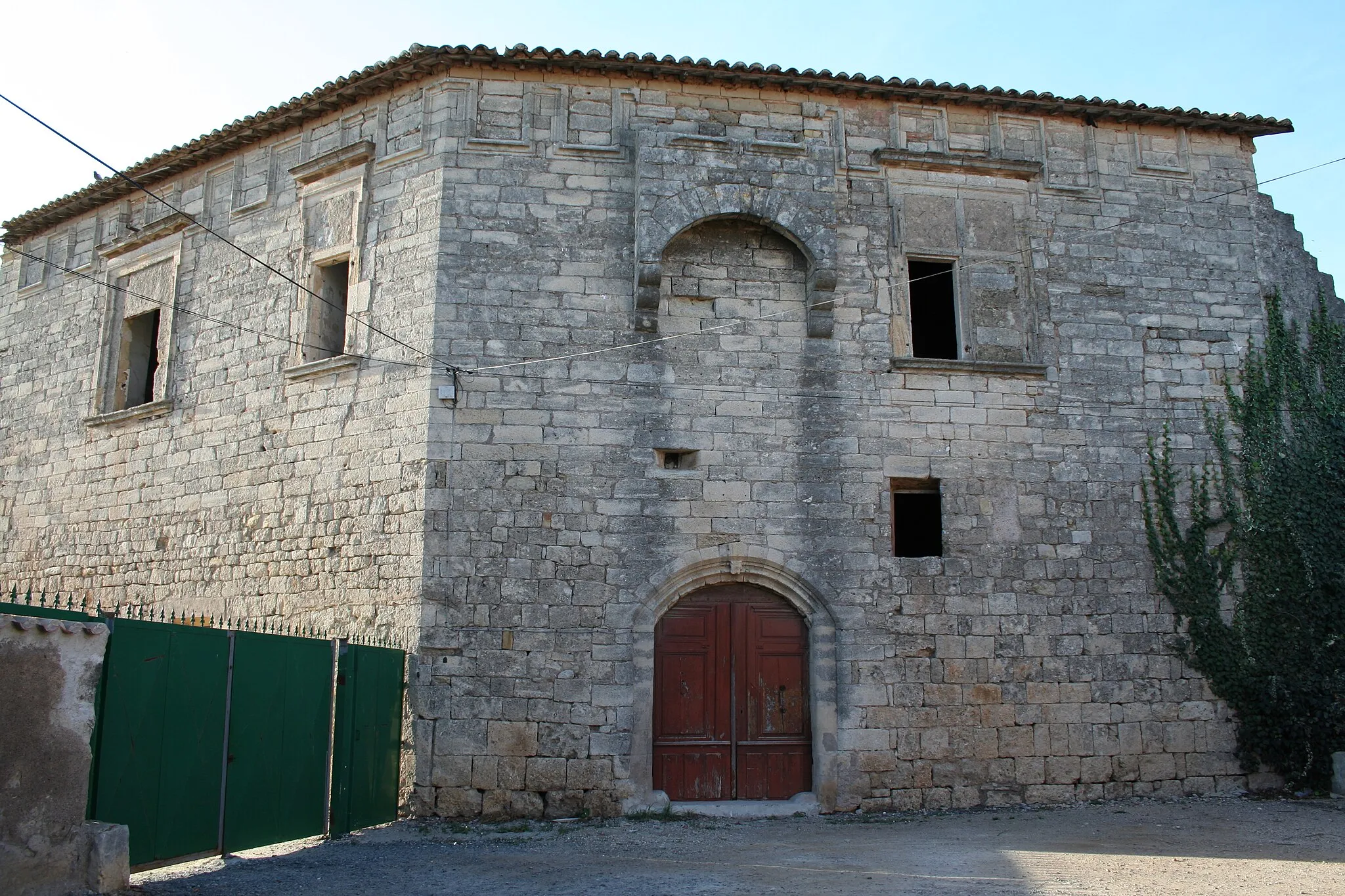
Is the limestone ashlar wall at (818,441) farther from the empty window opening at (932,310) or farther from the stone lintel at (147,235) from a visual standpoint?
the stone lintel at (147,235)

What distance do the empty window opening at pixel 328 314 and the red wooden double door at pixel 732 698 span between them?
4.29m

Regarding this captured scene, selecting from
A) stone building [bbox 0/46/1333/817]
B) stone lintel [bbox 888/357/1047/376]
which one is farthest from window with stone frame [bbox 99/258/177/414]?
stone lintel [bbox 888/357/1047/376]

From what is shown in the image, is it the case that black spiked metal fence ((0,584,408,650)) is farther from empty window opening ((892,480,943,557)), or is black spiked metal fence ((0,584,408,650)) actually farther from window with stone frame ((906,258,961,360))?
window with stone frame ((906,258,961,360))

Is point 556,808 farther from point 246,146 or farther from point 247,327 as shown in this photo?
point 246,146

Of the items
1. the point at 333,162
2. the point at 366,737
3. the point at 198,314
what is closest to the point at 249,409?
the point at 198,314

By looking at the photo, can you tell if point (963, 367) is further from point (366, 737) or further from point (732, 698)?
point (366, 737)

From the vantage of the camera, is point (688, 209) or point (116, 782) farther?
point (688, 209)

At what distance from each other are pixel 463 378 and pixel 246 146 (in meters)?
4.27

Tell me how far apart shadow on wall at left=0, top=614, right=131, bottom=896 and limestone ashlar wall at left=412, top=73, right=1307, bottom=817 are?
359cm

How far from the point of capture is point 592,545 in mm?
9281

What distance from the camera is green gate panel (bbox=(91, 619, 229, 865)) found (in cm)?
572

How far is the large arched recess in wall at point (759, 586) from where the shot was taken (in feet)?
29.5

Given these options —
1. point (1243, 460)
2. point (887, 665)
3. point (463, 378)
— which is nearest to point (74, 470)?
point (463, 378)

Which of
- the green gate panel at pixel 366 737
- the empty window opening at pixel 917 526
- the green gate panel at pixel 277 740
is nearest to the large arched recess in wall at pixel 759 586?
the empty window opening at pixel 917 526
